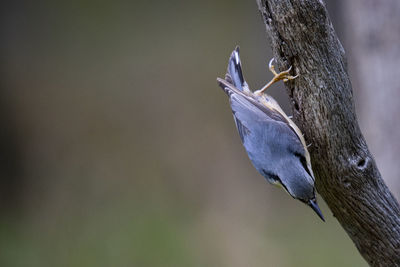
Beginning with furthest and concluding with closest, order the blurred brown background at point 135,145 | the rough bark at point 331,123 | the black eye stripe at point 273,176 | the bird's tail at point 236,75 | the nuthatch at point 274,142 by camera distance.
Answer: the blurred brown background at point 135,145 → the bird's tail at point 236,75 → the black eye stripe at point 273,176 → the nuthatch at point 274,142 → the rough bark at point 331,123

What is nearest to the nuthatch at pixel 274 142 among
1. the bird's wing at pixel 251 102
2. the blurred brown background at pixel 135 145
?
the bird's wing at pixel 251 102

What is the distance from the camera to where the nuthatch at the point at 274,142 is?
2.67 metres

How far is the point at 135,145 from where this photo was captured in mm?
6023

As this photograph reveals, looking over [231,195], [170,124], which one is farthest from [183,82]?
[231,195]

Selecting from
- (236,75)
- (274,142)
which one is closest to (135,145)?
(236,75)

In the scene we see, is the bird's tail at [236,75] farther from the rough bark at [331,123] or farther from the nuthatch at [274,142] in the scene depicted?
the rough bark at [331,123]

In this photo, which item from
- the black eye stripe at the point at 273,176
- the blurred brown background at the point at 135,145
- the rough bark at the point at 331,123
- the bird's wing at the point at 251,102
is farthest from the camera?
the blurred brown background at the point at 135,145

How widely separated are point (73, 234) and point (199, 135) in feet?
6.22

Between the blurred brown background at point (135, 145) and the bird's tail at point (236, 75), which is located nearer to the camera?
the bird's tail at point (236, 75)

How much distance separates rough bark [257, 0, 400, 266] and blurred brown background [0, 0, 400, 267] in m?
3.01

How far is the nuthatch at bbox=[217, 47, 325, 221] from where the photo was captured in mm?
2671

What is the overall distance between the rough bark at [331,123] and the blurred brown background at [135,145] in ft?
9.89

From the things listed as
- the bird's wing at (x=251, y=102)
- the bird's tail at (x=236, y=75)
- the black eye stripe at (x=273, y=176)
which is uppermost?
the bird's tail at (x=236, y=75)

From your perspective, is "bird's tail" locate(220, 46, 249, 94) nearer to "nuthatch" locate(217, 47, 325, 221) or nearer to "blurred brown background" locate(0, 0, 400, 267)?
"nuthatch" locate(217, 47, 325, 221)
